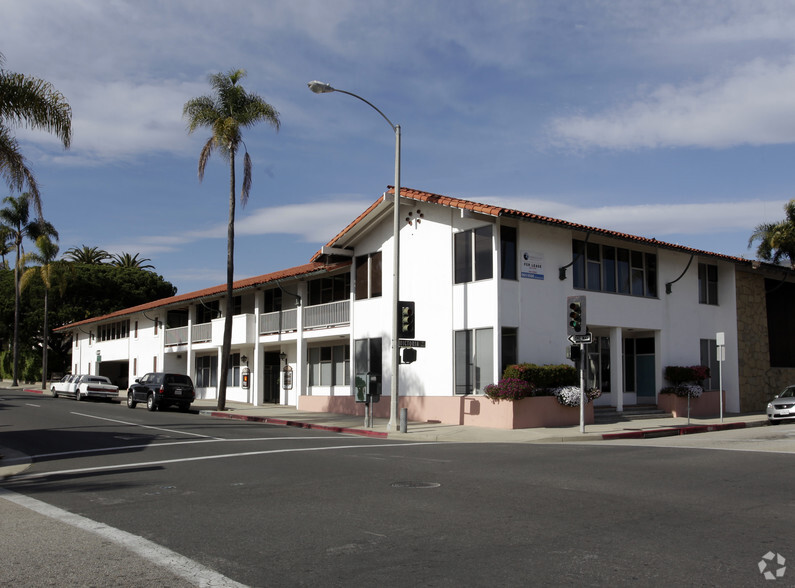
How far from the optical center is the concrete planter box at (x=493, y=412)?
21266mm

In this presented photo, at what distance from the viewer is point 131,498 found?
930 centimetres

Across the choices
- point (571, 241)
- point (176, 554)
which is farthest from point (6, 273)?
point (176, 554)

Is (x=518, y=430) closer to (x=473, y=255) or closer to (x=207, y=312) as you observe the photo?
(x=473, y=255)

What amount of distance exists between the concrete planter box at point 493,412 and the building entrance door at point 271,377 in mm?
14034

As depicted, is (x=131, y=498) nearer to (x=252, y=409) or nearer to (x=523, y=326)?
(x=523, y=326)

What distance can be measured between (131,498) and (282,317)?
81.0ft

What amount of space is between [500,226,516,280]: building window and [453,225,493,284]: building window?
37 centimetres

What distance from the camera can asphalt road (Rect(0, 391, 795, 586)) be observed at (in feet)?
19.0

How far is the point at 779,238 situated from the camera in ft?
137

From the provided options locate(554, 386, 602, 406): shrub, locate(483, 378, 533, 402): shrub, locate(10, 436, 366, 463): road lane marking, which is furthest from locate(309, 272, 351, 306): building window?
locate(10, 436, 366, 463): road lane marking

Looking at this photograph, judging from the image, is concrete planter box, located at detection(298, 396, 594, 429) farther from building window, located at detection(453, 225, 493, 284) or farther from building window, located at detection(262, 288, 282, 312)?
building window, located at detection(262, 288, 282, 312)

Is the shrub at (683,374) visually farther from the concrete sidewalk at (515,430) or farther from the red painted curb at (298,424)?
the red painted curb at (298,424)

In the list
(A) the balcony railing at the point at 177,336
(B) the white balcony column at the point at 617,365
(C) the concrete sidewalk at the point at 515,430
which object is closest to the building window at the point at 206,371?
(A) the balcony railing at the point at 177,336

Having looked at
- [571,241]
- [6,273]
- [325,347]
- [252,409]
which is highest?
[6,273]
